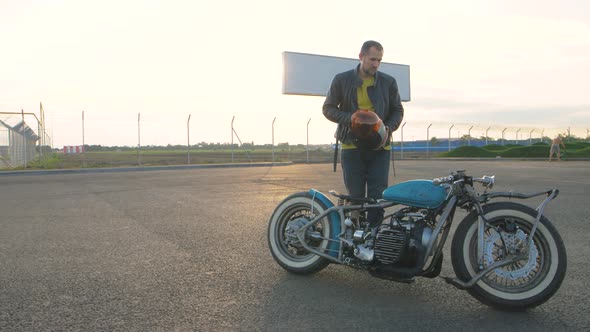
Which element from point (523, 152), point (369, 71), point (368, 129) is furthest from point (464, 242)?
point (523, 152)

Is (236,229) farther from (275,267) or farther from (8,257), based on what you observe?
(8,257)

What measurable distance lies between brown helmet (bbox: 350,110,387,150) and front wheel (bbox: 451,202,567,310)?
2.97ft

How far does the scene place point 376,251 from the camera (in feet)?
10.7

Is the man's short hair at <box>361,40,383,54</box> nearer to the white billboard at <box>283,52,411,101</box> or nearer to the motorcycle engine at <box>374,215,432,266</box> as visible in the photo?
the motorcycle engine at <box>374,215,432,266</box>

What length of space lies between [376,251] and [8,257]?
343cm

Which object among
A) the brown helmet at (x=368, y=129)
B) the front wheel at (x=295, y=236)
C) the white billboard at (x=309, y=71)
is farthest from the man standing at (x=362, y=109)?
the white billboard at (x=309, y=71)

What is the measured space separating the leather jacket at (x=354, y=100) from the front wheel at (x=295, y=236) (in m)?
0.67

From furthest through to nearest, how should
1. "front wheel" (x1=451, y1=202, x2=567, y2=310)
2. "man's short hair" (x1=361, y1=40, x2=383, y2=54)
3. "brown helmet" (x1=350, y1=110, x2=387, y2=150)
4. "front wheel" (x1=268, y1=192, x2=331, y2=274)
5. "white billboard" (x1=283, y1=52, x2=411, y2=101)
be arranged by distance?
1. "white billboard" (x1=283, y1=52, x2=411, y2=101)
2. "man's short hair" (x1=361, y1=40, x2=383, y2=54)
3. "front wheel" (x1=268, y1=192, x2=331, y2=274)
4. "brown helmet" (x1=350, y1=110, x2=387, y2=150)
5. "front wheel" (x1=451, y1=202, x2=567, y2=310)

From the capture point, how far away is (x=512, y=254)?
295 cm

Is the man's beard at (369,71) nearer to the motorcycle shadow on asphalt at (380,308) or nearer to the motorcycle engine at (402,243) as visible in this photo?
the motorcycle engine at (402,243)

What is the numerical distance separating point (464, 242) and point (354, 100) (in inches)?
61.5

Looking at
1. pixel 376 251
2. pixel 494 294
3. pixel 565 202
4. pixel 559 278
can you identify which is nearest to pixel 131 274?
pixel 376 251

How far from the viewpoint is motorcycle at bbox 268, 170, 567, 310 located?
2.91m

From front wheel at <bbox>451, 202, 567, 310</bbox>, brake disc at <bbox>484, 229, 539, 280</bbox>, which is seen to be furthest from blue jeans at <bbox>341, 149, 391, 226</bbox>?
brake disc at <bbox>484, 229, 539, 280</bbox>
